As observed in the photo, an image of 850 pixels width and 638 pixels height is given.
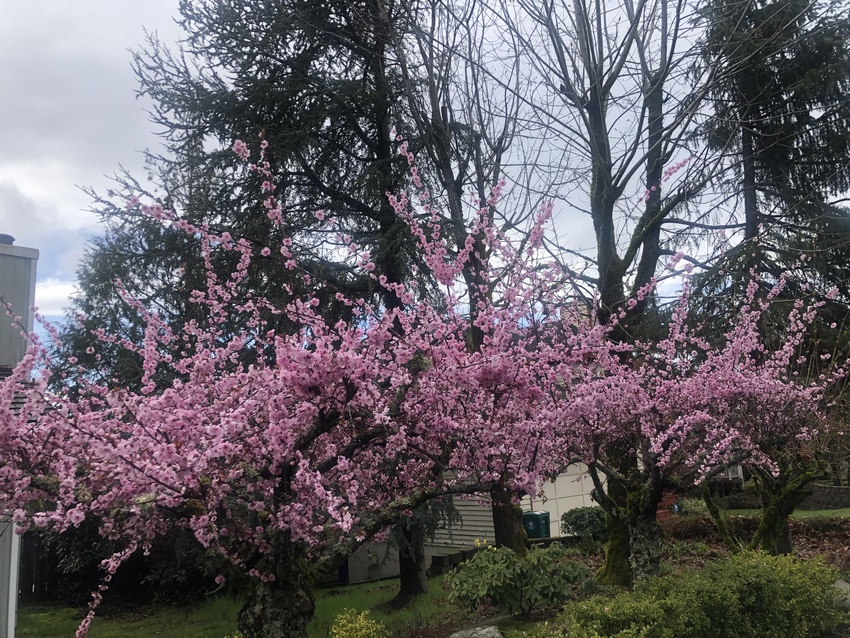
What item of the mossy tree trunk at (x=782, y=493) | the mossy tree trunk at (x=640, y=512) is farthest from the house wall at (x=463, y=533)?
the mossy tree trunk at (x=640, y=512)

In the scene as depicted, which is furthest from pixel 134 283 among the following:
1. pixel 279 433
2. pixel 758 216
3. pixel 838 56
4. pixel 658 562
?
pixel 838 56

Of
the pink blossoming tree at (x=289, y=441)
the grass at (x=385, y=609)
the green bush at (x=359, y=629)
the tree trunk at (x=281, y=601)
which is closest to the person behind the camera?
the pink blossoming tree at (x=289, y=441)

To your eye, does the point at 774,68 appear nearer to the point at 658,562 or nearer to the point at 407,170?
the point at 407,170

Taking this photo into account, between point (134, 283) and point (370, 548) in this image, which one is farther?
point (370, 548)

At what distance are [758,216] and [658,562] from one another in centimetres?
635

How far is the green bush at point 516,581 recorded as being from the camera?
5.89m

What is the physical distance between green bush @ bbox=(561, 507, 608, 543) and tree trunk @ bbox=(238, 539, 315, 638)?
29.9 feet

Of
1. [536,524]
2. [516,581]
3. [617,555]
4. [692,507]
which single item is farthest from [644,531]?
[692,507]

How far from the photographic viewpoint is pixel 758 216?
A: 9922 mm

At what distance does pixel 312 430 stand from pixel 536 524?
419 inches

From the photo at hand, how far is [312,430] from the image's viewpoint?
3990 mm

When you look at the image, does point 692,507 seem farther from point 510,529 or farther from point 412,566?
point 510,529

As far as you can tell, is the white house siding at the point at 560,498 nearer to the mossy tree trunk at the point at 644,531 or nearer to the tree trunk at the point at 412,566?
the tree trunk at the point at 412,566

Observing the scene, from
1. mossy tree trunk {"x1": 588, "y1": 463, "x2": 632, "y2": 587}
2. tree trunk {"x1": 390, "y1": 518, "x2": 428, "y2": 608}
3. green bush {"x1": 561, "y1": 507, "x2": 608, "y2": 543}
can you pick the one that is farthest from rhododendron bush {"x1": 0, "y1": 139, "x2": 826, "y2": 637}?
green bush {"x1": 561, "y1": 507, "x2": 608, "y2": 543}
